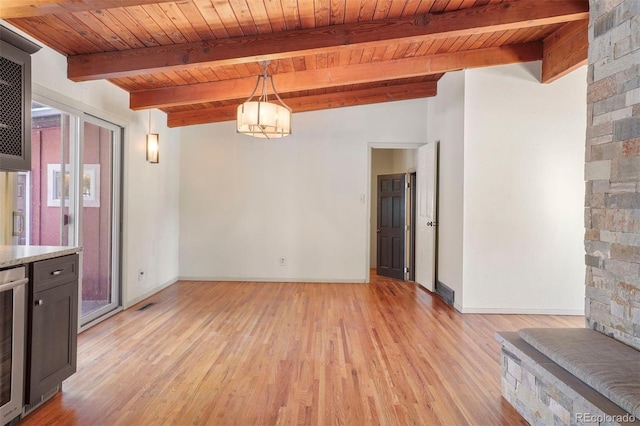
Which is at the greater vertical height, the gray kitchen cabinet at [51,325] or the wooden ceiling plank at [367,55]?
the wooden ceiling plank at [367,55]

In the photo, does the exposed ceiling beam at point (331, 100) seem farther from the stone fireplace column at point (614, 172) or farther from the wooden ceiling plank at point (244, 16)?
the stone fireplace column at point (614, 172)

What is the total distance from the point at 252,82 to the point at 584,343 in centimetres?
405

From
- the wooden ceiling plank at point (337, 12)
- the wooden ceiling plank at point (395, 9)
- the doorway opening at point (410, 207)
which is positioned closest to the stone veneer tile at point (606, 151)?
the wooden ceiling plank at point (395, 9)

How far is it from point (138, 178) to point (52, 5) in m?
2.63

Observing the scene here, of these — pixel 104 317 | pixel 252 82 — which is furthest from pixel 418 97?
pixel 104 317

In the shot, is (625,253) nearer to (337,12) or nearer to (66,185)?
(337,12)

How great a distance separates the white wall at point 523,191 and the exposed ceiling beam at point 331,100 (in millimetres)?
1415

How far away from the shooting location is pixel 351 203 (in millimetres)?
6074

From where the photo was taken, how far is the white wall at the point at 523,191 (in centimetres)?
430

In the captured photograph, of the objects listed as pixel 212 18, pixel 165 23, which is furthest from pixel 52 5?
pixel 212 18

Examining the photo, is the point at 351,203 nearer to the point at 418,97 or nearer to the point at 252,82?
the point at 418,97

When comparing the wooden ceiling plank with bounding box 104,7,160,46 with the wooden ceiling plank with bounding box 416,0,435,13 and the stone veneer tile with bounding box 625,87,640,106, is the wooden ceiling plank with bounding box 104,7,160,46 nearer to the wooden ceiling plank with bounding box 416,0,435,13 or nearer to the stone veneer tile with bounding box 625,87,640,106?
the wooden ceiling plank with bounding box 416,0,435,13

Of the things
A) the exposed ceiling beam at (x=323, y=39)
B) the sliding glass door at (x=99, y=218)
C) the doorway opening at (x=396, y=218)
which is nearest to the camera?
the exposed ceiling beam at (x=323, y=39)

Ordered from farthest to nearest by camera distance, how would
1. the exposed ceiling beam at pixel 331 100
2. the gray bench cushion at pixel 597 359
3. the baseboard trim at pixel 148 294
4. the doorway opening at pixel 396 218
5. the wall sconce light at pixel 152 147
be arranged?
1. the doorway opening at pixel 396 218
2. the exposed ceiling beam at pixel 331 100
3. the wall sconce light at pixel 152 147
4. the baseboard trim at pixel 148 294
5. the gray bench cushion at pixel 597 359
